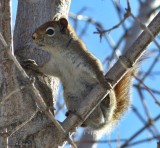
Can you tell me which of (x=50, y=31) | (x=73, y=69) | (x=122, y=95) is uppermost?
(x=50, y=31)

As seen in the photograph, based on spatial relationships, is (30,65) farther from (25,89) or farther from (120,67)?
(120,67)

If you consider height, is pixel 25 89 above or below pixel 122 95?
above

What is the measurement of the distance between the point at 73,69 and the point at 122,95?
297mm

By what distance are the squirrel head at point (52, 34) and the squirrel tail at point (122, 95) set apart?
0.96 ft

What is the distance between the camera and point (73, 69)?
1888 mm

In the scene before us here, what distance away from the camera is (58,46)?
1.97 metres

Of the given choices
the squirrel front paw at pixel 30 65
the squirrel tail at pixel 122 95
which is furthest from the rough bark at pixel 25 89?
the squirrel tail at pixel 122 95

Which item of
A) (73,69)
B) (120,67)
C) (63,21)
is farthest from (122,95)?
(120,67)

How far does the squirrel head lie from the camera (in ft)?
5.99

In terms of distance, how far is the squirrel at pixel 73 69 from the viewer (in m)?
1.86

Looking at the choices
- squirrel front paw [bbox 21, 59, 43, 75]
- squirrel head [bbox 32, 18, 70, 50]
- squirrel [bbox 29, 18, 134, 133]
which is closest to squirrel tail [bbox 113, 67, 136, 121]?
squirrel [bbox 29, 18, 134, 133]

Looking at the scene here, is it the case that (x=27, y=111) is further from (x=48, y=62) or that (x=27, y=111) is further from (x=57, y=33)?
(x=57, y=33)

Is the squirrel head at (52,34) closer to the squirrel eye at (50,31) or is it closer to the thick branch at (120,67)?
the squirrel eye at (50,31)

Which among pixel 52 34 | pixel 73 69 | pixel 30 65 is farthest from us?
pixel 52 34
